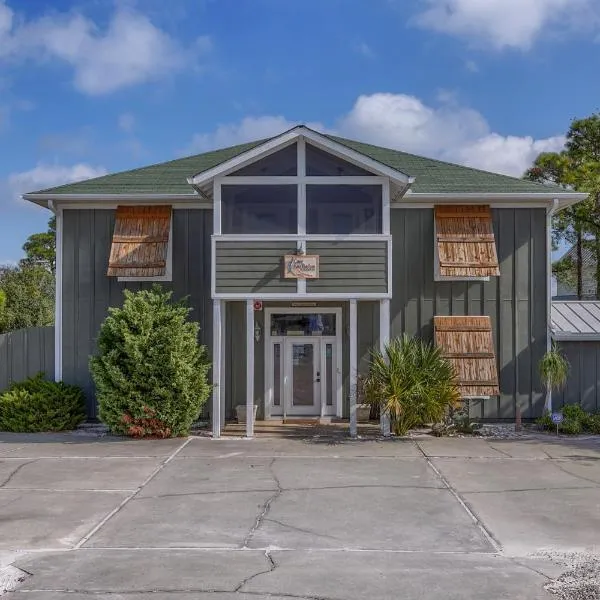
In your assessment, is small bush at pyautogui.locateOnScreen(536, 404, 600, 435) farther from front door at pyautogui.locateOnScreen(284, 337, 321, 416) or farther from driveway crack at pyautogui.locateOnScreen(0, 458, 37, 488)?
driveway crack at pyautogui.locateOnScreen(0, 458, 37, 488)

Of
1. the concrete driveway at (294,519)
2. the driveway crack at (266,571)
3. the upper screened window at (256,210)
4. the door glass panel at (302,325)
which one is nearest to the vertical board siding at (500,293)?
the door glass panel at (302,325)

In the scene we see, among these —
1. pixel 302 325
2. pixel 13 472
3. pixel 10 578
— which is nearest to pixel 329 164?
pixel 302 325

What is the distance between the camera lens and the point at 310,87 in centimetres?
1639

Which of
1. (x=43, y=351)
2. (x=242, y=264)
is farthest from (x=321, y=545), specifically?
(x=43, y=351)

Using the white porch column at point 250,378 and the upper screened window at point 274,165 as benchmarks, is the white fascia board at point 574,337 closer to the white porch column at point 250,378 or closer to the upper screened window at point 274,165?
the white porch column at point 250,378

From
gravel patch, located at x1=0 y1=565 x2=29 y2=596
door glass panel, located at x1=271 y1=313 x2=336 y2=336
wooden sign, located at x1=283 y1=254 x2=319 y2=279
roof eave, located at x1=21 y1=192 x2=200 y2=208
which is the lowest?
gravel patch, located at x1=0 y1=565 x2=29 y2=596

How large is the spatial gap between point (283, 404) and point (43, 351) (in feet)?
18.2

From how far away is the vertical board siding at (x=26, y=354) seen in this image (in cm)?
1515

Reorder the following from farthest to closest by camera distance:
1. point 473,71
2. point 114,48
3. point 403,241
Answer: point 473,71 < point 403,241 < point 114,48

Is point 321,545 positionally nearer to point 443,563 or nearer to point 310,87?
point 443,563

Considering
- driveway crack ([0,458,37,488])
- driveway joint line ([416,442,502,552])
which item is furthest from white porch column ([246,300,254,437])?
driveway crack ([0,458,37,488])

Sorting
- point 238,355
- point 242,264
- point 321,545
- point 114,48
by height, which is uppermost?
point 114,48

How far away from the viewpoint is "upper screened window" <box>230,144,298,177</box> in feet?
43.1

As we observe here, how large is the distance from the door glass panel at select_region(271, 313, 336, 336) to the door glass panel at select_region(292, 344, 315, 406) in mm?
344
